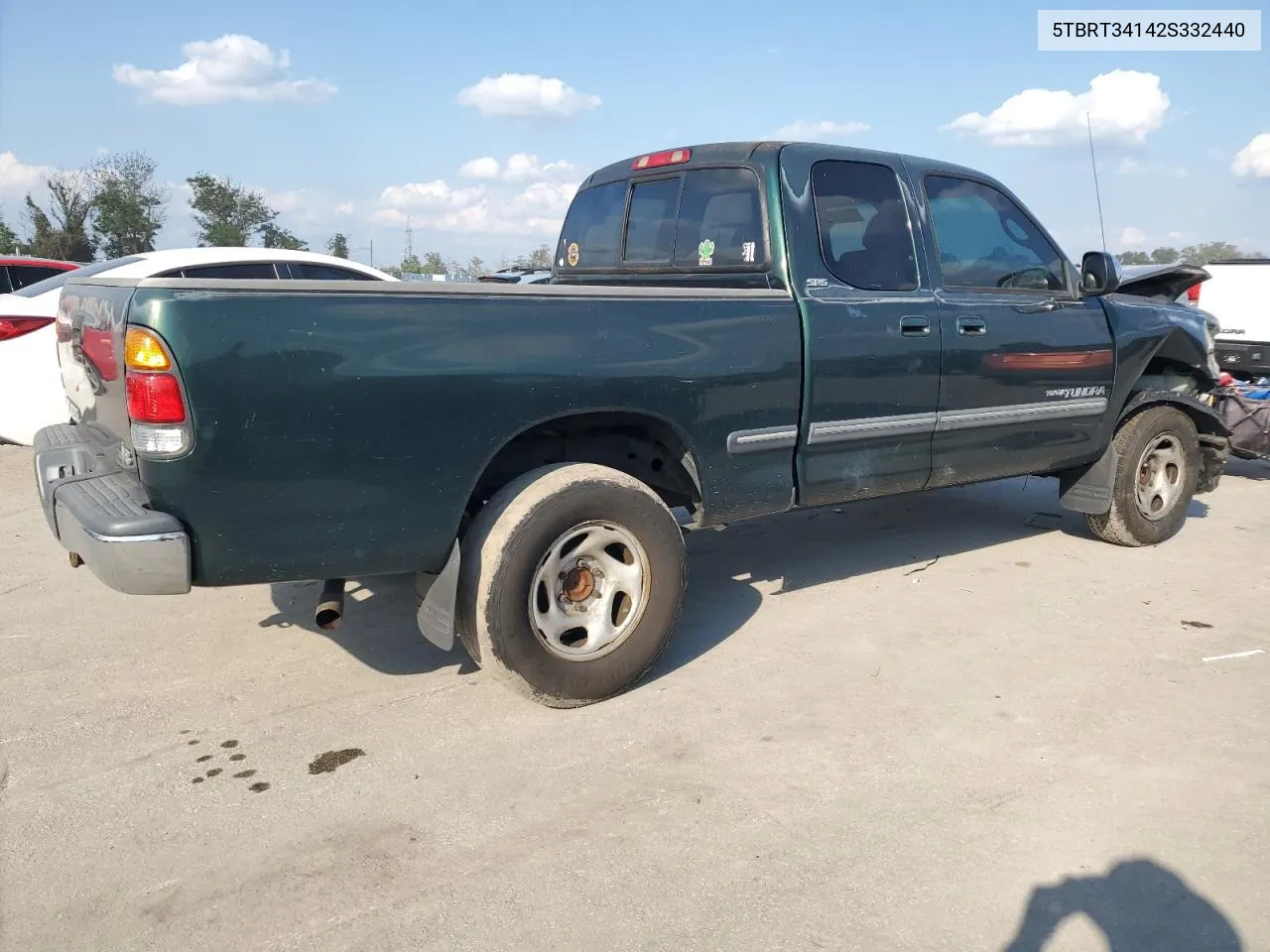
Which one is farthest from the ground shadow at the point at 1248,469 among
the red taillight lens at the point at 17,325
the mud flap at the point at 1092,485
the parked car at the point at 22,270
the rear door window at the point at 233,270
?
the parked car at the point at 22,270

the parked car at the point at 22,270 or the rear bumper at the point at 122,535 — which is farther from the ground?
the parked car at the point at 22,270

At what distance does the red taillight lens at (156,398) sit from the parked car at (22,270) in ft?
32.0

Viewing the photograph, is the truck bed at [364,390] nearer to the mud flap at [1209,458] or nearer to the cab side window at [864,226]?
the cab side window at [864,226]

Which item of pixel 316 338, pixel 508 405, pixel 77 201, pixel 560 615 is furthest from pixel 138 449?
pixel 77 201

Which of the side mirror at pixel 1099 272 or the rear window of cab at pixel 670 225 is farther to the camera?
the side mirror at pixel 1099 272

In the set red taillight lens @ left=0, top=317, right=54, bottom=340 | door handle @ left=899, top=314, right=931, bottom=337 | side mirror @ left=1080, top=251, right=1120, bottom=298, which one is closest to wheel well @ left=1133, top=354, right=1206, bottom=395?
side mirror @ left=1080, top=251, right=1120, bottom=298

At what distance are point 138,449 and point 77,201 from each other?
43993 millimetres

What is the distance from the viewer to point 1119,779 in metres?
3.06

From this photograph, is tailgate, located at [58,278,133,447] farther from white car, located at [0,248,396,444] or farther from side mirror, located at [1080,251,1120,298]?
side mirror, located at [1080,251,1120,298]

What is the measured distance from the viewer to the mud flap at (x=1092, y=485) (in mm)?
5418

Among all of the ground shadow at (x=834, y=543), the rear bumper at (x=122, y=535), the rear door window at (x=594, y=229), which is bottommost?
the ground shadow at (x=834, y=543)

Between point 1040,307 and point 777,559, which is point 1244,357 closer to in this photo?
point 1040,307

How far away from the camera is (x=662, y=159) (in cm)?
465

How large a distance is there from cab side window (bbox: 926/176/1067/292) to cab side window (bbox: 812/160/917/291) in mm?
221
